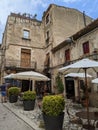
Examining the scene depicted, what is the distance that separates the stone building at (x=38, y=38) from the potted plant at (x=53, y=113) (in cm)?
1238

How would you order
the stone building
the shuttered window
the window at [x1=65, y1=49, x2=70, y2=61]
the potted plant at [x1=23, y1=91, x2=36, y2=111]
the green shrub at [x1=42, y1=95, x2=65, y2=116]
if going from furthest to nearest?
the shuttered window
the stone building
the window at [x1=65, y1=49, x2=70, y2=61]
the potted plant at [x1=23, y1=91, x2=36, y2=111]
the green shrub at [x1=42, y1=95, x2=65, y2=116]

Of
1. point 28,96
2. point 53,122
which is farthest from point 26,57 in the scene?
point 53,122

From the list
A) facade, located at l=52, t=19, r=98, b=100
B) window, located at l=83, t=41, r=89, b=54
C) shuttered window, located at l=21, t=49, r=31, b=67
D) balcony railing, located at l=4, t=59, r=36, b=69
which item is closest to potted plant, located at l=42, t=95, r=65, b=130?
facade, located at l=52, t=19, r=98, b=100

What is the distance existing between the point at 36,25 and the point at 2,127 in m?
18.4

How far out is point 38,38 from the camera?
21.8 meters

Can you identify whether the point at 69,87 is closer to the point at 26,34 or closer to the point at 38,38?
the point at 38,38

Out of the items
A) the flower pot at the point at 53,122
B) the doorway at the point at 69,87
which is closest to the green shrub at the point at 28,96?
the flower pot at the point at 53,122

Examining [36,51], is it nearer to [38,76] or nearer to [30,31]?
[30,31]

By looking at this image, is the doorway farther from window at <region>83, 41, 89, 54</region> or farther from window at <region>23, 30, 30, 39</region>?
window at <region>23, 30, 30, 39</region>

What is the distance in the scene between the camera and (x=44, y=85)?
20.0 metres

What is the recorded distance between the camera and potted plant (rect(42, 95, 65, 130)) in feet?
16.0

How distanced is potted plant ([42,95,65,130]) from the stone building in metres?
12.4

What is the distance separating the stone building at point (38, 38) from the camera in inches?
742

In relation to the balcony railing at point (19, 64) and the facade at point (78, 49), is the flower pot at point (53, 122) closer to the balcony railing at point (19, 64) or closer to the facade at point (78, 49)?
the facade at point (78, 49)
